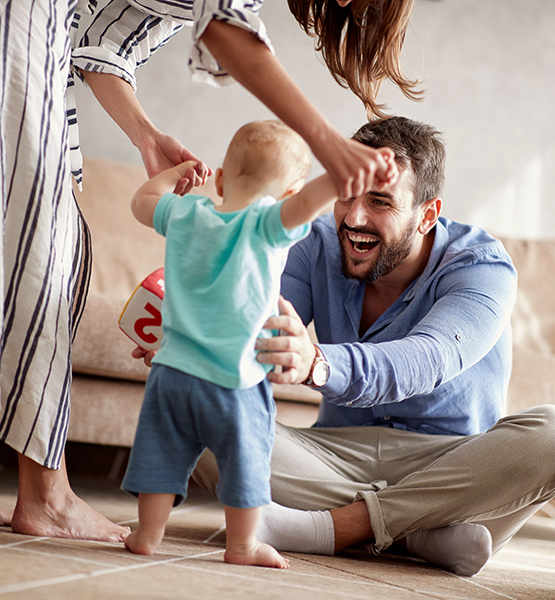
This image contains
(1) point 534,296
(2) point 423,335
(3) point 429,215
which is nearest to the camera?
(2) point 423,335

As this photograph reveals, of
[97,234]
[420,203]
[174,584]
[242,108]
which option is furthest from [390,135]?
[242,108]

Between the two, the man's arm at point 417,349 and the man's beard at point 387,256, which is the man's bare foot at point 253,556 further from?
the man's beard at point 387,256

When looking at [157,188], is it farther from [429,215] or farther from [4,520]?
[429,215]

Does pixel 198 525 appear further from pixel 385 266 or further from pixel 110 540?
pixel 385 266

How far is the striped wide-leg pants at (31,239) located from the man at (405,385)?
0.34 metres

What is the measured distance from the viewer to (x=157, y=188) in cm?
97

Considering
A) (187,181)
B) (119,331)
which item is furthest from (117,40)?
(119,331)

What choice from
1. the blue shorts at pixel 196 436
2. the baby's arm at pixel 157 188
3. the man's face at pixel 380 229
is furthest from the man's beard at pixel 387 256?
the blue shorts at pixel 196 436

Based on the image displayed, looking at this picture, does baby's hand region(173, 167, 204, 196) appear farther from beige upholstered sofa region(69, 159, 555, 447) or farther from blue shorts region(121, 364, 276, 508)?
beige upholstered sofa region(69, 159, 555, 447)

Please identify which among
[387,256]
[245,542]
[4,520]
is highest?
[387,256]

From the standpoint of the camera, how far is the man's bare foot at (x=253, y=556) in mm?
879

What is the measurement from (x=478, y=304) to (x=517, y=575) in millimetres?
473

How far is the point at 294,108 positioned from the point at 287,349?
0.98ft

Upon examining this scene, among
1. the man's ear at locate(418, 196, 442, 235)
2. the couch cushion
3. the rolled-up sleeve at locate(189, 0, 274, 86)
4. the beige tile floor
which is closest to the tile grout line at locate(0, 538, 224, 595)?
the beige tile floor
